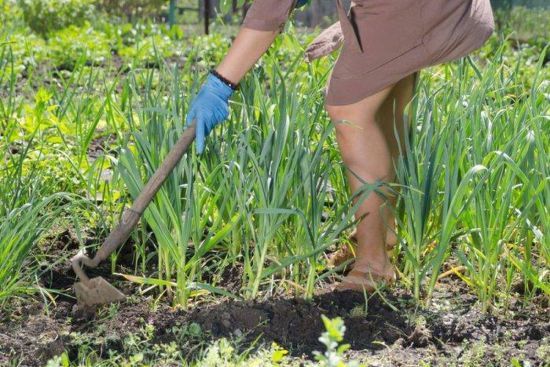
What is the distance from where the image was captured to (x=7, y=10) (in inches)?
283

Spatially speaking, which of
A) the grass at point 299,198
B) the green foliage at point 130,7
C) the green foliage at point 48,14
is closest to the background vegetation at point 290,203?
the grass at point 299,198

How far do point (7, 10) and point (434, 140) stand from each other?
4.72m

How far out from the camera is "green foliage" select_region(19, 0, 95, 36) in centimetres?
764

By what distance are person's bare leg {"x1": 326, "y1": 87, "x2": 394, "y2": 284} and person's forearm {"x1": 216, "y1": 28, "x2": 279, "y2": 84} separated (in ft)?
0.87

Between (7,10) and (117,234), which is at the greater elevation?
(7,10)

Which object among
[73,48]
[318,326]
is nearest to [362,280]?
[318,326]

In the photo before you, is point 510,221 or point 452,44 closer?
point 452,44

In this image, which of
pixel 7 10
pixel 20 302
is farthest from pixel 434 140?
pixel 7 10

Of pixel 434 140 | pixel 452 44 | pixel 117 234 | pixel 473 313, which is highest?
pixel 452 44

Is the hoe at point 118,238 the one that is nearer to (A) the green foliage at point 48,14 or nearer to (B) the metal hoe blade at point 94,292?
(B) the metal hoe blade at point 94,292

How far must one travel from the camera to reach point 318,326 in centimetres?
296

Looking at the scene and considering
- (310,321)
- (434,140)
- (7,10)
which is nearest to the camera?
(310,321)

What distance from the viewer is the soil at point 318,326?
282 centimetres

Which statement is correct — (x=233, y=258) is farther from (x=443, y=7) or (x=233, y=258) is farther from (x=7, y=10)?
(x=7, y=10)
